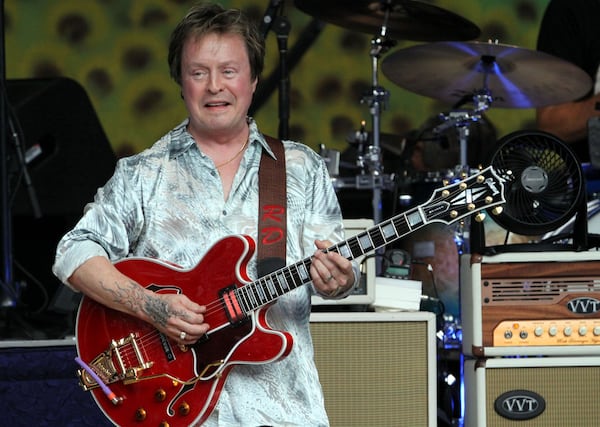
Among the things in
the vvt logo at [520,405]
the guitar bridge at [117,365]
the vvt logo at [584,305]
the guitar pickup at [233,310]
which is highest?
the guitar pickup at [233,310]

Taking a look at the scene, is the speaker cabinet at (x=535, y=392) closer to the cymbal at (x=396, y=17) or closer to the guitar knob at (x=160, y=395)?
the guitar knob at (x=160, y=395)

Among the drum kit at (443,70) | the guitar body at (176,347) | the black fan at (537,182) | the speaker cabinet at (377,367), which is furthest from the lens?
the drum kit at (443,70)

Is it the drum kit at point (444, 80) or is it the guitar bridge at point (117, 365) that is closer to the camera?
the guitar bridge at point (117, 365)

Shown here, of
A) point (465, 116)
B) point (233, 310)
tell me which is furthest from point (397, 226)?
point (465, 116)

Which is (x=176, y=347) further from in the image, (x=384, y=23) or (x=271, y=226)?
(x=384, y=23)

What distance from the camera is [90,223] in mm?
2506

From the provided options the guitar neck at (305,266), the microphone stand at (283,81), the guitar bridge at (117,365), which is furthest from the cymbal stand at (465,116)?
the guitar bridge at (117,365)

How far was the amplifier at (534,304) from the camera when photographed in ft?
11.1

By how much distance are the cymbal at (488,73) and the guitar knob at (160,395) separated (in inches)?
91.6

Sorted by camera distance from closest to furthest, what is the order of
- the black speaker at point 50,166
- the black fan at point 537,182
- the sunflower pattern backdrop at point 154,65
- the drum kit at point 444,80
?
1. the black fan at point 537,182
2. the drum kit at point 444,80
3. the black speaker at point 50,166
4. the sunflower pattern backdrop at point 154,65

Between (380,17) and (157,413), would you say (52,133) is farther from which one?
(157,413)

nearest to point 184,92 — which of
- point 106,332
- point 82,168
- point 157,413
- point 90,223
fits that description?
point 90,223

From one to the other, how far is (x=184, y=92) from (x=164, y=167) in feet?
0.62

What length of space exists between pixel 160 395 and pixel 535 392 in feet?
4.75
